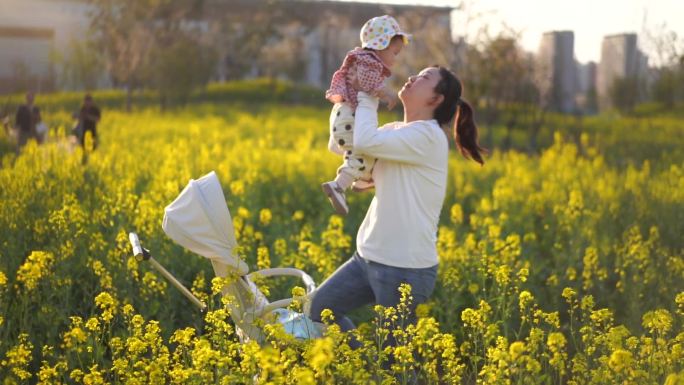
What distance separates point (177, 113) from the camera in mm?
30234

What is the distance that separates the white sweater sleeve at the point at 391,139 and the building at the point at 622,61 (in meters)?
14.5

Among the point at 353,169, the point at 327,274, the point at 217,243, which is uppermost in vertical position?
the point at 353,169

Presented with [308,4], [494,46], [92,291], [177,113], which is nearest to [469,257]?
[92,291]

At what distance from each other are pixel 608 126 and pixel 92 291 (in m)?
17.6

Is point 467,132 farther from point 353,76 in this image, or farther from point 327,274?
point 327,274

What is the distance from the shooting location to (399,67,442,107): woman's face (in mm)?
4180

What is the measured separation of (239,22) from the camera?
51.8 metres

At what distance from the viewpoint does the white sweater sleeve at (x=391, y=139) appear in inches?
158

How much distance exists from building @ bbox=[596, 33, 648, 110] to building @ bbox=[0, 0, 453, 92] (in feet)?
22.9

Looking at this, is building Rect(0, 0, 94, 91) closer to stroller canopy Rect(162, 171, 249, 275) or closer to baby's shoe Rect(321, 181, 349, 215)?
stroller canopy Rect(162, 171, 249, 275)

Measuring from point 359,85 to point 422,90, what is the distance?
0.26 metres

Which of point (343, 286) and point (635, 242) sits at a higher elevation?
point (343, 286)

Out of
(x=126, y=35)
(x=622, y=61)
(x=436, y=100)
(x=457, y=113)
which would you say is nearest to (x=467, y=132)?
(x=457, y=113)

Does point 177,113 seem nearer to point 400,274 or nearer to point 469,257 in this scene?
point 469,257
